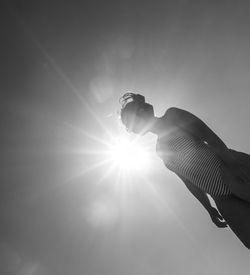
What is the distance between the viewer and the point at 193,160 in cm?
263

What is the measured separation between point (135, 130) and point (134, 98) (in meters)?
0.36

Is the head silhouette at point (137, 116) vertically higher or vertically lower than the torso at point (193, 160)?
higher

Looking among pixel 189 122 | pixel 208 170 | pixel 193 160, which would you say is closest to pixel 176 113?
pixel 189 122

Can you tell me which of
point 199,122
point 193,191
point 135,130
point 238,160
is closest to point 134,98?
point 135,130

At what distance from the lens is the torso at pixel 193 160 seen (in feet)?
8.06

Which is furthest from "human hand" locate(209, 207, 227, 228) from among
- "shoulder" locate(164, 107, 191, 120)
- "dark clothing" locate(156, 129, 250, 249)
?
"shoulder" locate(164, 107, 191, 120)

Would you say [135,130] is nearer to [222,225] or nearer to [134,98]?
[134,98]

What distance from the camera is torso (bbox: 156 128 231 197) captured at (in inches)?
96.7

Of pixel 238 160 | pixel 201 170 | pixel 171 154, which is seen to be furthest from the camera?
pixel 171 154

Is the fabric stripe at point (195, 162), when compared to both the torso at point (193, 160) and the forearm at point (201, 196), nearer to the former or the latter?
the torso at point (193, 160)

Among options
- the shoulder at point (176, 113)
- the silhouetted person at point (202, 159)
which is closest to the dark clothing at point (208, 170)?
the silhouetted person at point (202, 159)

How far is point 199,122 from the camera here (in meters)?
2.69

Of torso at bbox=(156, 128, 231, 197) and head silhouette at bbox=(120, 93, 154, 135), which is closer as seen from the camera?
torso at bbox=(156, 128, 231, 197)

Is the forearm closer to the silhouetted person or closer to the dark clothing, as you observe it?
the silhouetted person
